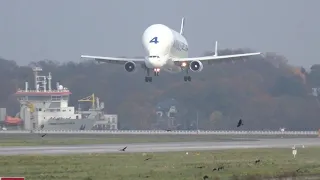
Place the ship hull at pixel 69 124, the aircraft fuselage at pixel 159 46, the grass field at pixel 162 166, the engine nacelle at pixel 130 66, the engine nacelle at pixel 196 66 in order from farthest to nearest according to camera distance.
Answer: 1. the ship hull at pixel 69 124
2. the engine nacelle at pixel 196 66
3. the engine nacelle at pixel 130 66
4. the aircraft fuselage at pixel 159 46
5. the grass field at pixel 162 166

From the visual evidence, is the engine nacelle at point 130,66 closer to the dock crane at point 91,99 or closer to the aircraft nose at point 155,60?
the aircraft nose at point 155,60

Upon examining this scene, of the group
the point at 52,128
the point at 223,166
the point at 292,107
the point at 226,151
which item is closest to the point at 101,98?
the point at 52,128

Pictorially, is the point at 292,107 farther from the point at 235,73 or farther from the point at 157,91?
the point at 157,91

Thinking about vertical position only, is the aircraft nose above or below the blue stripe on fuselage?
below

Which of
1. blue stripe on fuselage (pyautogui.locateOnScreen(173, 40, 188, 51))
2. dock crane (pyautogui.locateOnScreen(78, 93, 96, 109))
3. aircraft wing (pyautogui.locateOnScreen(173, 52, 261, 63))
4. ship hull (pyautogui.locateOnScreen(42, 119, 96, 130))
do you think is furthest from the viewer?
Answer: dock crane (pyautogui.locateOnScreen(78, 93, 96, 109))

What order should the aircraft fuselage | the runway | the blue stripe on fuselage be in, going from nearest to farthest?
the runway, the aircraft fuselage, the blue stripe on fuselage

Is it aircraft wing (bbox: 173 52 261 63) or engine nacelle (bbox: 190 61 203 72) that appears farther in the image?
aircraft wing (bbox: 173 52 261 63)

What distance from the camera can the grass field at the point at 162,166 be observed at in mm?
40969

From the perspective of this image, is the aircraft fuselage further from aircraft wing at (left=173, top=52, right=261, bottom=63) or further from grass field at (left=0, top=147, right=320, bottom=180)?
grass field at (left=0, top=147, right=320, bottom=180)

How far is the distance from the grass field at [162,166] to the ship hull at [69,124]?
6973 cm

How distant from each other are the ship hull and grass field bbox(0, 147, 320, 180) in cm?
6973

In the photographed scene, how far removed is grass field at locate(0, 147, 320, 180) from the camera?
4097cm

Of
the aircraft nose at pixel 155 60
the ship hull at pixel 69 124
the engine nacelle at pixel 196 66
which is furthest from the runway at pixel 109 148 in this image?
the ship hull at pixel 69 124

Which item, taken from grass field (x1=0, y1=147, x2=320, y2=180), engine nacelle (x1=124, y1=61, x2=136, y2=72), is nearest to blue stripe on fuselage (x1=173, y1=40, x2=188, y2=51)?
engine nacelle (x1=124, y1=61, x2=136, y2=72)
